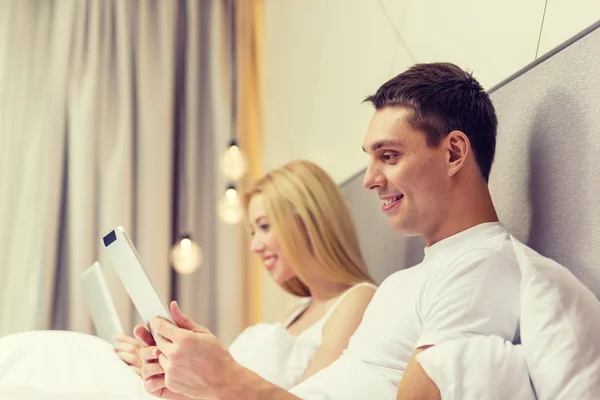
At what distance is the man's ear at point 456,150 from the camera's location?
1116 millimetres

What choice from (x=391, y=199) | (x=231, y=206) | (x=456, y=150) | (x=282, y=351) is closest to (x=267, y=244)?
(x=282, y=351)

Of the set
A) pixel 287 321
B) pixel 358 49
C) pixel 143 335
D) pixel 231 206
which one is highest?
pixel 358 49

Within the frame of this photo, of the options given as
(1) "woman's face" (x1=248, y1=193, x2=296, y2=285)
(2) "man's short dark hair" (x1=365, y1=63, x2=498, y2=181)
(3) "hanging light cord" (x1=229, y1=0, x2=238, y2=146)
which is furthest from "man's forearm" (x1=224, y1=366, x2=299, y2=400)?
(3) "hanging light cord" (x1=229, y1=0, x2=238, y2=146)

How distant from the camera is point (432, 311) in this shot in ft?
3.32

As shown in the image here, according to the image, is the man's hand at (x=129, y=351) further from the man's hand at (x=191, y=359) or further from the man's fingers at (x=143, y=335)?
the man's hand at (x=191, y=359)

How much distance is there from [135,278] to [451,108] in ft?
1.90

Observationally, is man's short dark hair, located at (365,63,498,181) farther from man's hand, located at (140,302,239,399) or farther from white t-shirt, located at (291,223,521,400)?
man's hand, located at (140,302,239,399)

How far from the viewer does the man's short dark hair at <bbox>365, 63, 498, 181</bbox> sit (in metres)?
1.14

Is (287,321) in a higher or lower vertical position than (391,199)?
lower

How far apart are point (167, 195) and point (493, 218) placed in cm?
173

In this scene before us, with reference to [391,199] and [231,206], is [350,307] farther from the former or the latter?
[231,206]

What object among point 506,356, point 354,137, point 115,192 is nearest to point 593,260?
point 506,356

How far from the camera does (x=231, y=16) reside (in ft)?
9.63

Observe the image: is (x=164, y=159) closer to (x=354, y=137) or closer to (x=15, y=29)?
(x=15, y=29)
